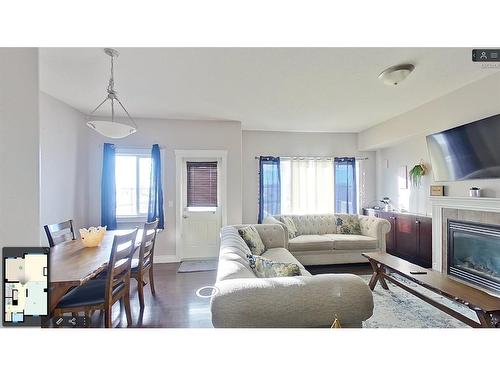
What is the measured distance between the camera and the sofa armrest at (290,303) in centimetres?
100

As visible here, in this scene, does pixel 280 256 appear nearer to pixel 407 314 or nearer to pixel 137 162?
pixel 407 314

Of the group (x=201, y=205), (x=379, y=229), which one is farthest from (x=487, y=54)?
(x=201, y=205)

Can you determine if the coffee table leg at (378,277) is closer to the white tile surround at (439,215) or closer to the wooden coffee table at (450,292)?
the wooden coffee table at (450,292)

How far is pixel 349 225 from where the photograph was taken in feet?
12.5

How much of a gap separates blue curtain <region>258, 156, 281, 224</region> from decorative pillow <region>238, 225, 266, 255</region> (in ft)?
5.35

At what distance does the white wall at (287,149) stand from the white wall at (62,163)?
2.70 m

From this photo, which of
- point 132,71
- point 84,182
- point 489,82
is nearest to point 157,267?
point 84,182

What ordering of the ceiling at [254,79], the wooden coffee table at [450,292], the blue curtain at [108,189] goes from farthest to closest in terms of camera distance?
1. the blue curtain at [108,189]
2. the ceiling at [254,79]
3. the wooden coffee table at [450,292]

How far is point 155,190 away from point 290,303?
2.97 meters

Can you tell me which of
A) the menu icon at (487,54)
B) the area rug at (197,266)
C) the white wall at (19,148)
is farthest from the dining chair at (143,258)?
the menu icon at (487,54)

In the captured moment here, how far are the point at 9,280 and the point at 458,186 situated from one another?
13.4ft

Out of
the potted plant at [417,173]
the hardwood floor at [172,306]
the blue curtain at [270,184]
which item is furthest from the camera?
the blue curtain at [270,184]

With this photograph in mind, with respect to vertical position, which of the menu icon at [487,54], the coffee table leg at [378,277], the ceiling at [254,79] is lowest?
the coffee table leg at [378,277]
